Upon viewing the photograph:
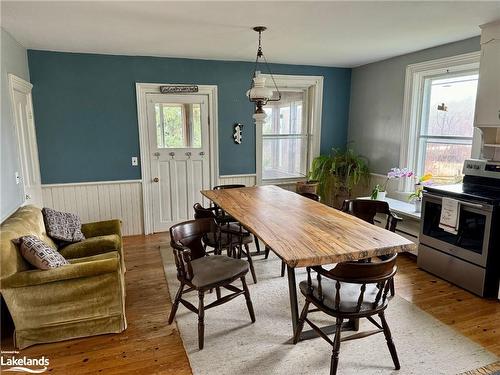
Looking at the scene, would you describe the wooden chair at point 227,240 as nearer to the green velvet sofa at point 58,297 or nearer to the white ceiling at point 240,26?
the green velvet sofa at point 58,297

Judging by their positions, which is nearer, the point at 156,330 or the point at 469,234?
the point at 156,330

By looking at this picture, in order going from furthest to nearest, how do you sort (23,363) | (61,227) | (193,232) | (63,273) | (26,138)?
1. (26,138)
2. (61,227)
3. (193,232)
4. (63,273)
5. (23,363)

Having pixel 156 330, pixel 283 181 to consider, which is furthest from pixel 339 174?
pixel 156 330

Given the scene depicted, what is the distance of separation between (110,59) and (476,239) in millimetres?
4593

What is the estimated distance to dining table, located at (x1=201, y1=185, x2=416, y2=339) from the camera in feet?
6.47

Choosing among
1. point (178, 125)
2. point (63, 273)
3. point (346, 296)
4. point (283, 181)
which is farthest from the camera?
point (283, 181)

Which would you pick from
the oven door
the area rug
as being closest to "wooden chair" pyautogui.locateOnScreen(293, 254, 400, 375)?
the area rug

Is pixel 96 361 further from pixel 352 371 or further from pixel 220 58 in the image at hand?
pixel 220 58

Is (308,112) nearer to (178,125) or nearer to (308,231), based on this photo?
(178,125)

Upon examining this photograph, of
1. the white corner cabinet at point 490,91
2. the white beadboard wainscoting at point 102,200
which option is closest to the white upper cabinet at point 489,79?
the white corner cabinet at point 490,91

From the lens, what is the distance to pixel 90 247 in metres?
3.05

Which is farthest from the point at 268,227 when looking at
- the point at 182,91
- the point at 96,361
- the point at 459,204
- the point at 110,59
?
the point at 110,59

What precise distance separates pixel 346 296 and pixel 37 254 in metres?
2.09

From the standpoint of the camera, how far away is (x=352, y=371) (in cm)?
210
